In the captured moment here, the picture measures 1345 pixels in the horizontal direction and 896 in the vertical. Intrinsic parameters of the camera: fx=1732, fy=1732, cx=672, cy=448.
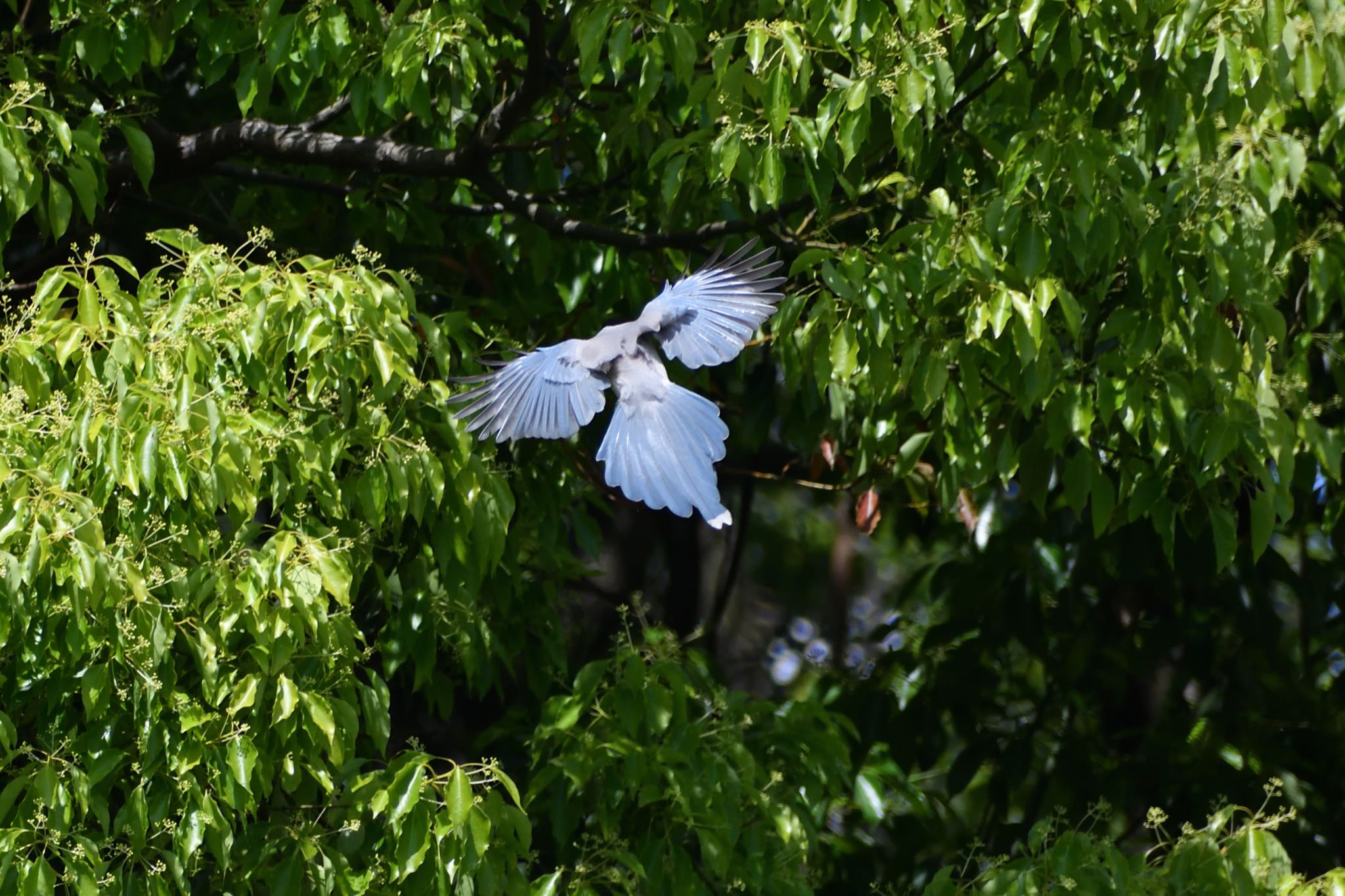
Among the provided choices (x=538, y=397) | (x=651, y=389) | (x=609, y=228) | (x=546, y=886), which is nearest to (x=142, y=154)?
(x=538, y=397)

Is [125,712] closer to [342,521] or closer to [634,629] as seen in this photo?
[342,521]

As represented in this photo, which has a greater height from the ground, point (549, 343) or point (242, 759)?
point (242, 759)

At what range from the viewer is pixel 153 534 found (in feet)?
10.8

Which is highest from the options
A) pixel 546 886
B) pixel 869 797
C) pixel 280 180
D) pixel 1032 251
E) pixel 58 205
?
pixel 58 205

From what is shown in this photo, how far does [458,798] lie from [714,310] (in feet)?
4.29

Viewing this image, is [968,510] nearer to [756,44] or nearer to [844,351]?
[844,351]

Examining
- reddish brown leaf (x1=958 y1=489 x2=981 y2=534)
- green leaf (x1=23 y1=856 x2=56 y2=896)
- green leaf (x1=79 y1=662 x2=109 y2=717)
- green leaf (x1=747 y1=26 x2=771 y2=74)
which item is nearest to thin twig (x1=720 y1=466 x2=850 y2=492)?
reddish brown leaf (x1=958 y1=489 x2=981 y2=534)

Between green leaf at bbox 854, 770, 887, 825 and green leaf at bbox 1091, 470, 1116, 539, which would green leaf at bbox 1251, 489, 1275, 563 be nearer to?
green leaf at bbox 1091, 470, 1116, 539

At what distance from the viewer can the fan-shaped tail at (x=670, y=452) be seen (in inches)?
141

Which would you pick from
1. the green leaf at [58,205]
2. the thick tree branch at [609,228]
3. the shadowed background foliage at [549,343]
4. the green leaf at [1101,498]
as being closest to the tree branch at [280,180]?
the shadowed background foliage at [549,343]

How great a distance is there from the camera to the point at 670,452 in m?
3.72

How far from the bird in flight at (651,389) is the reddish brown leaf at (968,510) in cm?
140

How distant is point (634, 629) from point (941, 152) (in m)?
2.51

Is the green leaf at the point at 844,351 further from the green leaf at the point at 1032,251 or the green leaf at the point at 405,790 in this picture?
the green leaf at the point at 405,790
